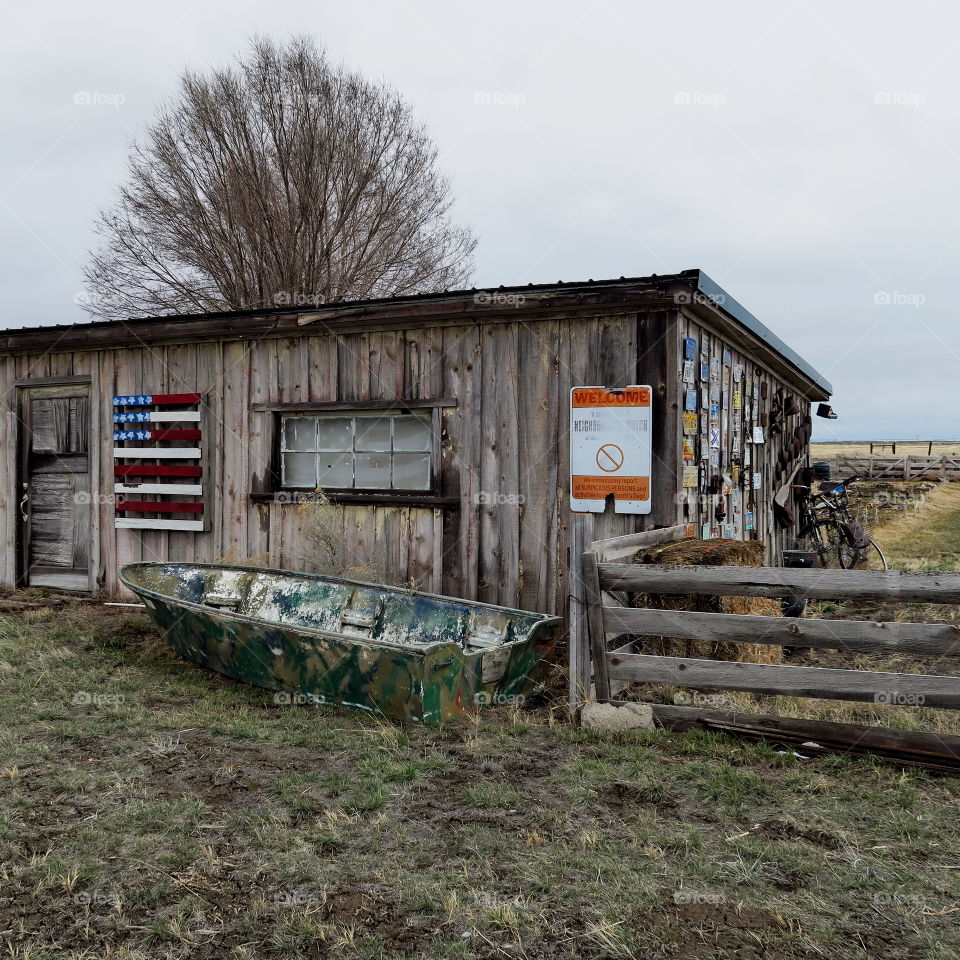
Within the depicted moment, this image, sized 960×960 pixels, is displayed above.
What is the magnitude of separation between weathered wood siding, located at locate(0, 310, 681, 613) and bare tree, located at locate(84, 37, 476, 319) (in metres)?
9.93

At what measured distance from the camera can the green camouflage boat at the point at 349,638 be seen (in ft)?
17.1

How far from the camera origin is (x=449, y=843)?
3705mm

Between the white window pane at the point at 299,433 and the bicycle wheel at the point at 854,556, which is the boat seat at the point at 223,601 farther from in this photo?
the bicycle wheel at the point at 854,556

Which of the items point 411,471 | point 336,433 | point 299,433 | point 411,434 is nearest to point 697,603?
point 411,471

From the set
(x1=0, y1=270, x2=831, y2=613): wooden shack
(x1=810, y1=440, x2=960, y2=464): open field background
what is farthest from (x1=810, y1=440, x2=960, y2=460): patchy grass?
(x1=0, y1=270, x2=831, y2=613): wooden shack

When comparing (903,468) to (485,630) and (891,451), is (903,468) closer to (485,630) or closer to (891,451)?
(891,451)

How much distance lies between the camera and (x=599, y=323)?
6914 millimetres

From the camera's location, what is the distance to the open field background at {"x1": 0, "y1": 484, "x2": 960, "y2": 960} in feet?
9.62

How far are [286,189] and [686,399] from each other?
14.3 metres

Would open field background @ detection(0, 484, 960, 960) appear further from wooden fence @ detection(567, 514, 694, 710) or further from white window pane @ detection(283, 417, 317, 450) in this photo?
white window pane @ detection(283, 417, 317, 450)

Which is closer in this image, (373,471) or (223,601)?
(223,601)

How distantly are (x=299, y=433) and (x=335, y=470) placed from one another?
614mm

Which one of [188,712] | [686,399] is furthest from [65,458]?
[686,399]

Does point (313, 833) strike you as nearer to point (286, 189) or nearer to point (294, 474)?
point (294, 474)
